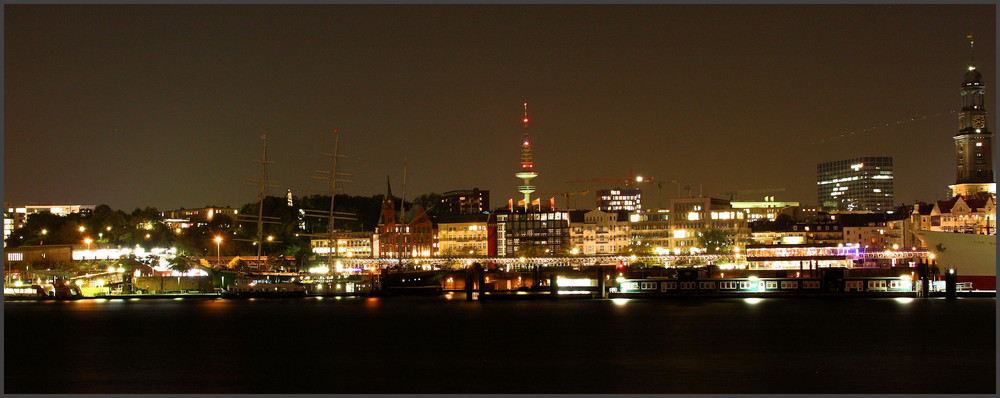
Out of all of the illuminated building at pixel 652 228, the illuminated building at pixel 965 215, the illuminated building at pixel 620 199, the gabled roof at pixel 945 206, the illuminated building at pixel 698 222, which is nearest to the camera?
the illuminated building at pixel 965 215

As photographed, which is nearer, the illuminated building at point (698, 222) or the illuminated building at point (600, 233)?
the illuminated building at point (698, 222)

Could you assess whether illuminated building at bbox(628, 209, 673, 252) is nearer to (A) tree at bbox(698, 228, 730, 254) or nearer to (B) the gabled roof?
(A) tree at bbox(698, 228, 730, 254)

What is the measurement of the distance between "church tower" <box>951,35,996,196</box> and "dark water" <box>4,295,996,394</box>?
5842 cm

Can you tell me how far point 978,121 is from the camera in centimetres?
12138

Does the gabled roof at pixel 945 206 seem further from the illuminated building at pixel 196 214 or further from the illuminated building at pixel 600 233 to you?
the illuminated building at pixel 196 214

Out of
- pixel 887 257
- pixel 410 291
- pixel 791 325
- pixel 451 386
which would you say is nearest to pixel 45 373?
pixel 451 386

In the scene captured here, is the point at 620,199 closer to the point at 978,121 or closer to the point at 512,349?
the point at 978,121

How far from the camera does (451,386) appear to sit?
3406cm

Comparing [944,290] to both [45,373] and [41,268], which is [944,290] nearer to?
[45,373]

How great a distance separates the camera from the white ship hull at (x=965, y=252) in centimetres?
8312

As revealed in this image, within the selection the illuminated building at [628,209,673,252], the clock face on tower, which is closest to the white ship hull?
the illuminated building at [628,209,673,252]

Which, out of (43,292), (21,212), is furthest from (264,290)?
(21,212)

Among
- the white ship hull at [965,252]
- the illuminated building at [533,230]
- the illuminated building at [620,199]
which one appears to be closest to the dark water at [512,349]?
the white ship hull at [965,252]

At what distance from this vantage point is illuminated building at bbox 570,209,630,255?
12425 centimetres
